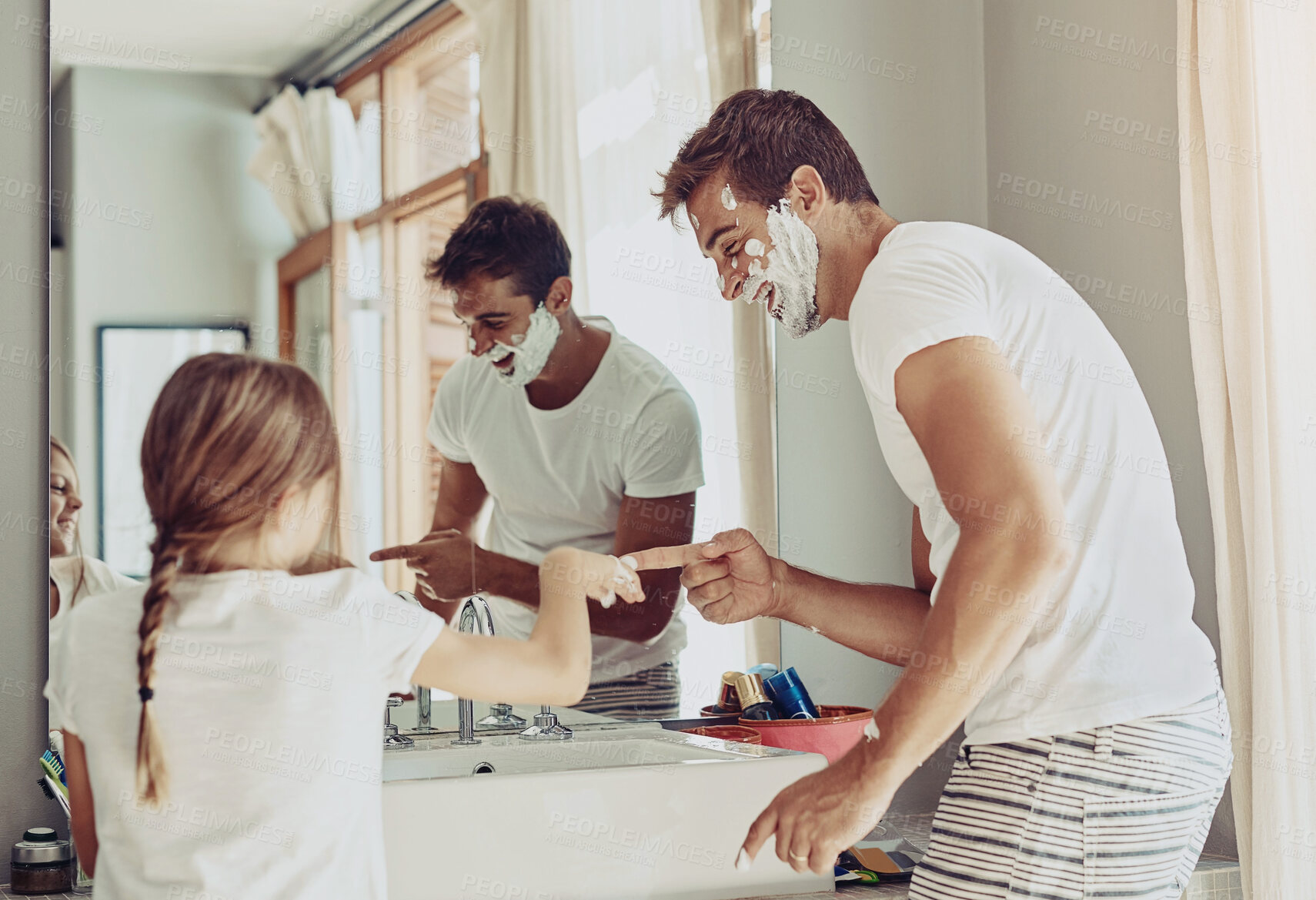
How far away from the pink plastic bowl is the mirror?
0.61ft

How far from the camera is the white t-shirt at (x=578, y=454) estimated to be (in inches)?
67.4

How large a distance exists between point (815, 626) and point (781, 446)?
52 cm

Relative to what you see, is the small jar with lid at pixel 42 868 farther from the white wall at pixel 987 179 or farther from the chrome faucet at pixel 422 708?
the white wall at pixel 987 179

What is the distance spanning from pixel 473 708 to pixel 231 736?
0.77 m

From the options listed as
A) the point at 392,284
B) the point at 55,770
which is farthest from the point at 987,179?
the point at 55,770

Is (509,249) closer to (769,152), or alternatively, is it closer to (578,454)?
(578,454)

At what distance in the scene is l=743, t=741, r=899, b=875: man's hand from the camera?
0.95 meters

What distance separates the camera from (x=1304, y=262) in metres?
1.52

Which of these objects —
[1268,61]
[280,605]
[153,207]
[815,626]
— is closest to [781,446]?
[815,626]

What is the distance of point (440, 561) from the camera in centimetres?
168

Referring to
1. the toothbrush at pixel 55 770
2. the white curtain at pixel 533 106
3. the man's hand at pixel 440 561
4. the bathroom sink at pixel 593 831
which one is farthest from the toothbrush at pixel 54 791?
the white curtain at pixel 533 106

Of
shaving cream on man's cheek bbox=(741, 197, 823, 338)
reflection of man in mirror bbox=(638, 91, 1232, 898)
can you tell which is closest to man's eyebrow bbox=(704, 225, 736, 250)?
shaving cream on man's cheek bbox=(741, 197, 823, 338)

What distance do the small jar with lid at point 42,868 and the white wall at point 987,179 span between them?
1.05m

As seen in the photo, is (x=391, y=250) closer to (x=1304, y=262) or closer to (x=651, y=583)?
(x=651, y=583)
